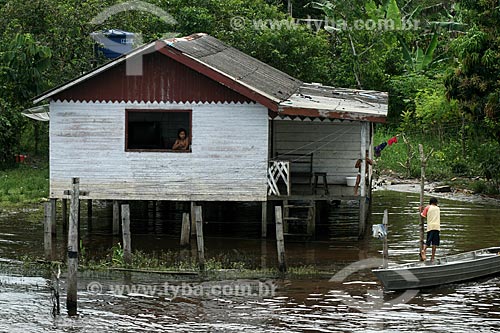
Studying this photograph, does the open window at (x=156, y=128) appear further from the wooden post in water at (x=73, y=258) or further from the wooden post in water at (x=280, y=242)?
the wooden post in water at (x=73, y=258)

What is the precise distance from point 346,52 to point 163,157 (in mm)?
20424

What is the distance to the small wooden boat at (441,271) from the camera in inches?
671

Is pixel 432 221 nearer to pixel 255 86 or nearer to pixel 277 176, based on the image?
pixel 277 176

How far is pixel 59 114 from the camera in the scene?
72.3 feet

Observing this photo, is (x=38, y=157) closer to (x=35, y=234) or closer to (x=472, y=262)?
(x=35, y=234)

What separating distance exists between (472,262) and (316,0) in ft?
98.5

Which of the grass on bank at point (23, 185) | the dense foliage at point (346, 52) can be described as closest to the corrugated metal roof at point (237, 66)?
the dense foliage at point (346, 52)

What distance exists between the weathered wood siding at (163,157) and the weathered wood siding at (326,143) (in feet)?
Result: 14.6

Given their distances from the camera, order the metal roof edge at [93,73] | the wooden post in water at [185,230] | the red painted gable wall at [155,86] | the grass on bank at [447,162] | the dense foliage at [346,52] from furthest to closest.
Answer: the grass on bank at [447,162] < the dense foliage at [346,52] < the red painted gable wall at [155,86] < the wooden post in water at [185,230] < the metal roof edge at [93,73]

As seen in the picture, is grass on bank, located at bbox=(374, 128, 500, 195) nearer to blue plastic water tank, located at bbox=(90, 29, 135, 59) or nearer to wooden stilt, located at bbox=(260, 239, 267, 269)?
blue plastic water tank, located at bbox=(90, 29, 135, 59)

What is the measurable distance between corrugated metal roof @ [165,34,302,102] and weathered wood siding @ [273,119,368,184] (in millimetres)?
1215

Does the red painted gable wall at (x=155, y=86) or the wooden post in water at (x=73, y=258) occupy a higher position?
the red painted gable wall at (x=155, y=86)

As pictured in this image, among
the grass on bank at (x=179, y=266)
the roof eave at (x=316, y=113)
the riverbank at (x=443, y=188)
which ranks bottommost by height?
the grass on bank at (x=179, y=266)

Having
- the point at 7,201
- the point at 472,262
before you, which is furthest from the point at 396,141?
the point at 472,262
